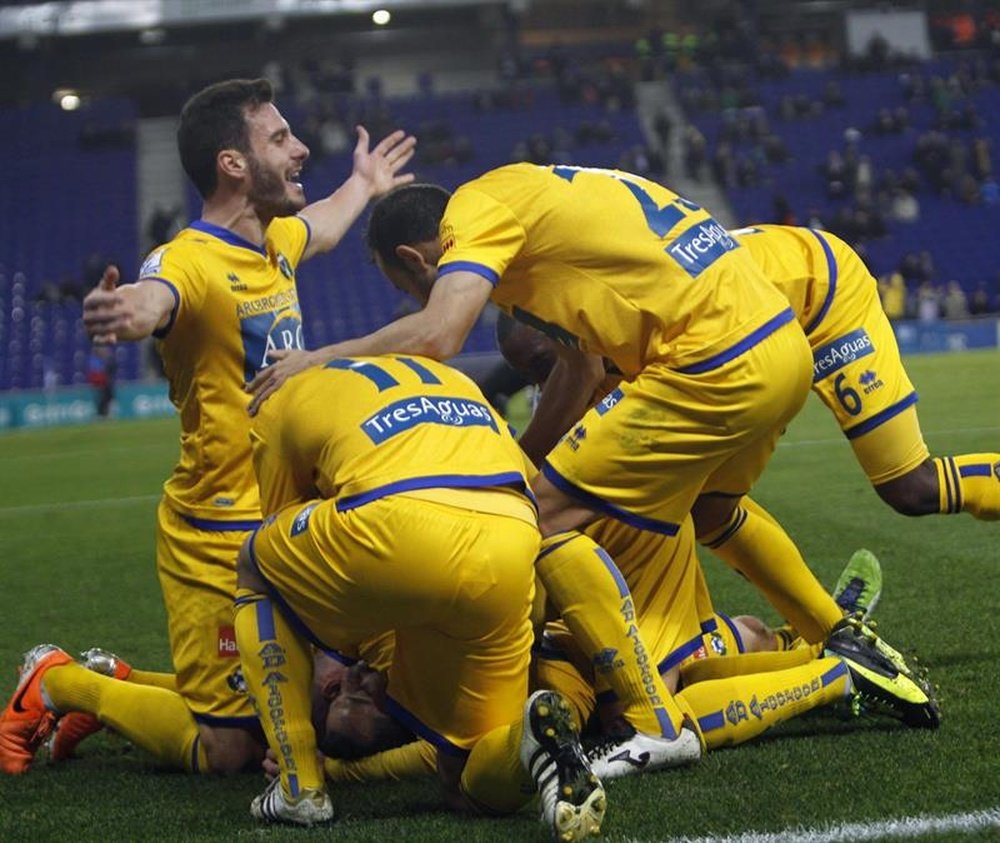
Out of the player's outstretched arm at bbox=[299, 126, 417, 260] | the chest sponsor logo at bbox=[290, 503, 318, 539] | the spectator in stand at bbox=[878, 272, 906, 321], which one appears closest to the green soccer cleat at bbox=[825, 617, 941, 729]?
the chest sponsor logo at bbox=[290, 503, 318, 539]

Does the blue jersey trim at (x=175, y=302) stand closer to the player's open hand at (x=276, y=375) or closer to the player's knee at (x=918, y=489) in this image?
the player's open hand at (x=276, y=375)

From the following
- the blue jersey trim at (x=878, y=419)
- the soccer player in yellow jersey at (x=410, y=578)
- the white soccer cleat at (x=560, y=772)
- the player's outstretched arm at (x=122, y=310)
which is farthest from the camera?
the blue jersey trim at (x=878, y=419)

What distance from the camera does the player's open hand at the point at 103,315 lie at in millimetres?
4246

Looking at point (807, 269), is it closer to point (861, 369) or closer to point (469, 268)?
point (861, 369)

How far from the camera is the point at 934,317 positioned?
97.7 ft

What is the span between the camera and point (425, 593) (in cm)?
371

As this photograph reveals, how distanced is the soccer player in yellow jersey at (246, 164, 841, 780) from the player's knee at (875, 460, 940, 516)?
47.5 inches

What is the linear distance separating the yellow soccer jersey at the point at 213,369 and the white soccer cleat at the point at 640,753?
1535 millimetres

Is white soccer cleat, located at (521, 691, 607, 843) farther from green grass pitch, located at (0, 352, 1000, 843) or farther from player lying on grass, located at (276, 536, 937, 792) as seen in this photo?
player lying on grass, located at (276, 536, 937, 792)

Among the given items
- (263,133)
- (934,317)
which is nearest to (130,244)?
(934,317)

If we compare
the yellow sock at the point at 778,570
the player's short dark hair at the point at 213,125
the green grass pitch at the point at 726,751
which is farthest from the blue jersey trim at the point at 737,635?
the player's short dark hair at the point at 213,125

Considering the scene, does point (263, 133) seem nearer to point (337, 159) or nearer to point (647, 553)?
point (647, 553)

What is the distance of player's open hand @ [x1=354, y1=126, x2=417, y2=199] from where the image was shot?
20.7 ft

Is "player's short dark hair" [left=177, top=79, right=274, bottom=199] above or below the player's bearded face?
above
